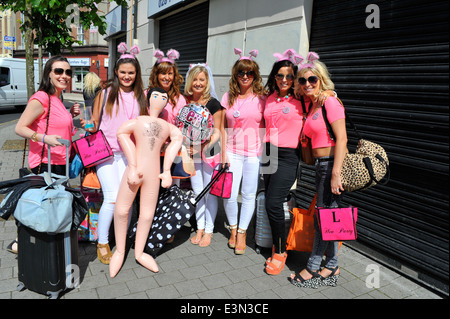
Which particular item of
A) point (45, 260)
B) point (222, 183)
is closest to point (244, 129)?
point (222, 183)

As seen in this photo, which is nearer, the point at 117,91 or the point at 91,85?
the point at 117,91

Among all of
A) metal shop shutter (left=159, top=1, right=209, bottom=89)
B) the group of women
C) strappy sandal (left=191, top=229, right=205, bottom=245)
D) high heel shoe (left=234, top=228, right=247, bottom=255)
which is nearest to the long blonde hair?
metal shop shutter (left=159, top=1, right=209, bottom=89)

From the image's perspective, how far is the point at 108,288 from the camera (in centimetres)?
277

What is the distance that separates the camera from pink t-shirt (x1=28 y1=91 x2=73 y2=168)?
2.93 metres

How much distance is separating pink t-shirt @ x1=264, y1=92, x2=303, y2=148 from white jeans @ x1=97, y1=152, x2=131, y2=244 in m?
1.48

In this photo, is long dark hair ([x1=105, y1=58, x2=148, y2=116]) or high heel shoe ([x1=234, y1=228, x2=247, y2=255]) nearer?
long dark hair ([x1=105, y1=58, x2=148, y2=116])

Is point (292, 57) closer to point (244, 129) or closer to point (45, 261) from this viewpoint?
point (244, 129)

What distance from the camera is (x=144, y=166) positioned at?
2.88 meters

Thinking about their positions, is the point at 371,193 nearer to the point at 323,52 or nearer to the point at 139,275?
the point at 323,52

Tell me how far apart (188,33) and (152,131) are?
5.84m

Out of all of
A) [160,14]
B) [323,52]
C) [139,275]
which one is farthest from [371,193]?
[160,14]

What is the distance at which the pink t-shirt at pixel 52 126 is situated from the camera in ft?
9.61

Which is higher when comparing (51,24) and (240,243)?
(51,24)

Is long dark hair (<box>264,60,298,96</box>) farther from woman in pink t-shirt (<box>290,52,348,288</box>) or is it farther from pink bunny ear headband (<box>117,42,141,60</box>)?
pink bunny ear headband (<box>117,42,141,60</box>)
